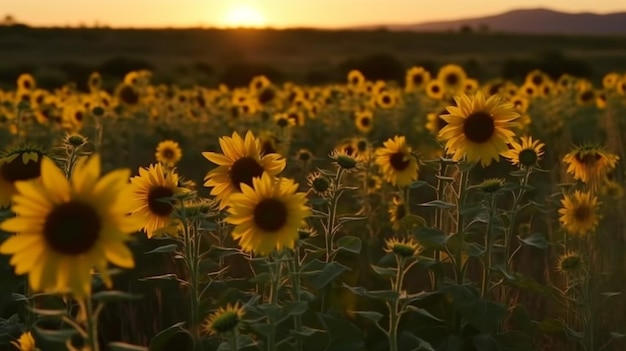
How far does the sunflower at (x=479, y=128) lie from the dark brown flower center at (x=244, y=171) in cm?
75

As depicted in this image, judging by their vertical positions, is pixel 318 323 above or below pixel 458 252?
below

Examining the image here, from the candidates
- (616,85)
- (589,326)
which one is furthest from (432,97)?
(589,326)

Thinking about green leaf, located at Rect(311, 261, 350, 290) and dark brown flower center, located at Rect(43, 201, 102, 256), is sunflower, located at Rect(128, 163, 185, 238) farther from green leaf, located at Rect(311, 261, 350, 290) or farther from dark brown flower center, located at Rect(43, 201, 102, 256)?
dark brown flower center, located at Rect(43, 201, 102, 256)

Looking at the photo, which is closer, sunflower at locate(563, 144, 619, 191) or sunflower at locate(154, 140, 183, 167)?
sunflower at locate(563, 144, 619, 191)

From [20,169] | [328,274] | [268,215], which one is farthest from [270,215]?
[20,169]

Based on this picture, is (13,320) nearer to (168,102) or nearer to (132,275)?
(132,275)

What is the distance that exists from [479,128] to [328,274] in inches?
38.8

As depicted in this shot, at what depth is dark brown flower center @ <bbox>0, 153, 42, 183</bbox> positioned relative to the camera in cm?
306

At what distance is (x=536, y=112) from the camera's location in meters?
10.2

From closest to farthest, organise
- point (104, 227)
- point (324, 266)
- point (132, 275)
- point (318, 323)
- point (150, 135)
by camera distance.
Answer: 1. point (104, 227)
2. point (324, 266)
3. point (318, 323)
4. point (132, 275)
5. point (150, 135)

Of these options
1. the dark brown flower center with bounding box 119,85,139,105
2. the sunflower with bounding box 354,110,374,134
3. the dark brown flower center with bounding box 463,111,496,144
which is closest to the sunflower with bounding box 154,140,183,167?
the dark brown flower center with bounding box 463,111,496,144

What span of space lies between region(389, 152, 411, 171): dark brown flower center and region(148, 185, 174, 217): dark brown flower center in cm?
161

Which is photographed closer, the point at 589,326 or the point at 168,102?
the point at 589,326

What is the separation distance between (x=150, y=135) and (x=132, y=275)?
5352 mm
